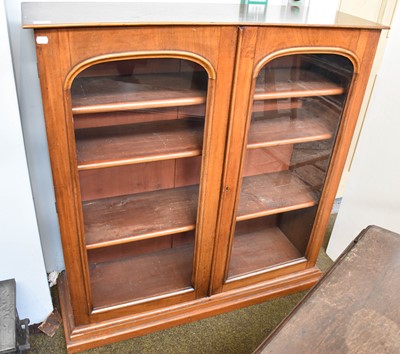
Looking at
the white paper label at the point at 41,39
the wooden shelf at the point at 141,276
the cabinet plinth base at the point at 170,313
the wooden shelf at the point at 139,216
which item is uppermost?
the white paper label at the point at 41,39

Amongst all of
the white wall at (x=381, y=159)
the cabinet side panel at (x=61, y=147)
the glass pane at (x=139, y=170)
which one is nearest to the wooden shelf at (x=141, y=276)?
the glass pane at (x=139, y=170)

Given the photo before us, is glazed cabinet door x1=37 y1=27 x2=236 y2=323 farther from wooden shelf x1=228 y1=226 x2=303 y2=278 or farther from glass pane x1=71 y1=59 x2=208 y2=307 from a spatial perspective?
wooden shelf x1=228 y1=226 x2=303 y2=278

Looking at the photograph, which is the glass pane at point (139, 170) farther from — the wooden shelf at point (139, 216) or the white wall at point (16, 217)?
the white wall at point (16, 217)

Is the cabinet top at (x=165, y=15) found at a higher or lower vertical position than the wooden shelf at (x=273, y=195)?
higher

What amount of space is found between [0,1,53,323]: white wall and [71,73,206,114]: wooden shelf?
0.79ft

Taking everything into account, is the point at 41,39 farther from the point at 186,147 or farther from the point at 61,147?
the point at 186,147

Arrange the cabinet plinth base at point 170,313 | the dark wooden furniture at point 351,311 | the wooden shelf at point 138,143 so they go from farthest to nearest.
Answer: the cabinet plinth base at point 170,313 → the wooden shelf at point 138,143 → the dark wooden furniture at point 351,311

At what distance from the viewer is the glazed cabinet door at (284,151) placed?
1.31 metres

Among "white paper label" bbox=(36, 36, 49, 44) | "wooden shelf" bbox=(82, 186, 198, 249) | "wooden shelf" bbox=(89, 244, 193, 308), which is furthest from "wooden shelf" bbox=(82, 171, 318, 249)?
"white paper label" bbox=(36, 36, 49, 44)

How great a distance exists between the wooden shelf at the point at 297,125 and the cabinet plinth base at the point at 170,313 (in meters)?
0.73

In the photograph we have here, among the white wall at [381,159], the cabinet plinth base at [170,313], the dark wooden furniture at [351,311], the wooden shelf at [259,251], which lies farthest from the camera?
the wooden shelf at [259,251]

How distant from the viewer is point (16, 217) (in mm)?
1432

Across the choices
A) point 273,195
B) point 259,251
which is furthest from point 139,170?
point 259,251

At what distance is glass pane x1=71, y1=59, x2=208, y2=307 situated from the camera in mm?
1215
